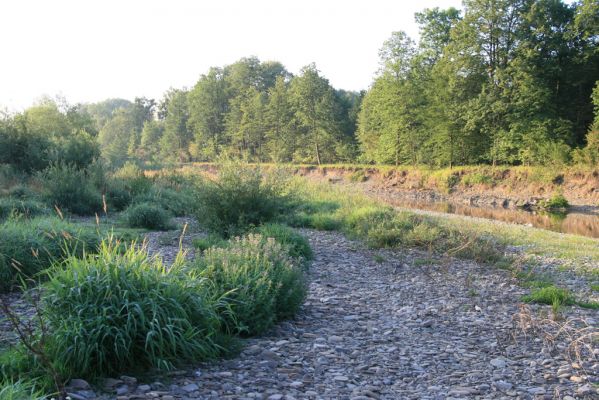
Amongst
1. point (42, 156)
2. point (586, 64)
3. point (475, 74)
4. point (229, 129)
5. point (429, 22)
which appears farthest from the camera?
point (229, 129)

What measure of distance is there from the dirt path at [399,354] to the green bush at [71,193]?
37.8 feet

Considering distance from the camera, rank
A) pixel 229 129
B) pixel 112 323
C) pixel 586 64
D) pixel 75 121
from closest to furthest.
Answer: pixel 112 323 → pixel 586 64 → pixel 75 121 → pixel 229 129

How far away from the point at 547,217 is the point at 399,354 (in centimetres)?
2546

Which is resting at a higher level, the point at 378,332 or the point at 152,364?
the point at 152,364

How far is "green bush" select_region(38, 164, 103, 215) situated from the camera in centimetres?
1639

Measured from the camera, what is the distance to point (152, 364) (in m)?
4.32

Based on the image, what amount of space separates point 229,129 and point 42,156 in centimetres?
4691

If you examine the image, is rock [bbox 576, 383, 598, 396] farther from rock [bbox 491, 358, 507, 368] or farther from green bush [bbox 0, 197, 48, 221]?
green bush [bbox 0, 197, 48, 221]

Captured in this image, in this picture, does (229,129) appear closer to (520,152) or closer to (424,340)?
(520,152)

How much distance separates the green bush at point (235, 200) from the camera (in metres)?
12.2

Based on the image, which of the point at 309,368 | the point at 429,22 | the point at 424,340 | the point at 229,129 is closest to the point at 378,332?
the point at 424,340

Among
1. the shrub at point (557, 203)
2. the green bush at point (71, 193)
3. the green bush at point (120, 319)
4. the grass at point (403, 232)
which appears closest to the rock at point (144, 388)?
the green bush at point (120, 319)

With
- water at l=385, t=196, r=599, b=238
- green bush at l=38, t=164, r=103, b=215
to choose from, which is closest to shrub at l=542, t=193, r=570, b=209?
water at l=385, t=196, r=599, b=238

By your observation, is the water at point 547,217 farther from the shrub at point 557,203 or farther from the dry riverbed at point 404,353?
the dry riverbed at point 404,353
